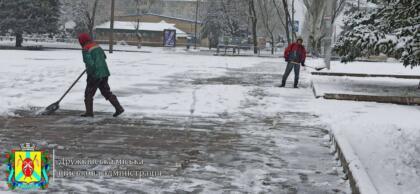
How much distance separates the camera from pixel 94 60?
927 centimetres

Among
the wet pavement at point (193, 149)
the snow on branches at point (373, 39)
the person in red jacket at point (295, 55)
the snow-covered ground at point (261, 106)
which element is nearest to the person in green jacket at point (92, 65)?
the wet pavement at point (193, 149)

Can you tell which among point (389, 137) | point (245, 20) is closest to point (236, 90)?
point (389, 137)

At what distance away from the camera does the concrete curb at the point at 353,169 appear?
15.1 ft

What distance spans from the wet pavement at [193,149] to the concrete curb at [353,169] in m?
0.14

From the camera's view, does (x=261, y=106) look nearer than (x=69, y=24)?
Yes

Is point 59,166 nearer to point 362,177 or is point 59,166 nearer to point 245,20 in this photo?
point 362,177

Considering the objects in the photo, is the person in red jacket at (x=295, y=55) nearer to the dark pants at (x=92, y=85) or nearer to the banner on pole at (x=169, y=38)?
the dark pants at (x=92, y=85)

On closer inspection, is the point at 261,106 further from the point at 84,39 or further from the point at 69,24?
the point at 69,24

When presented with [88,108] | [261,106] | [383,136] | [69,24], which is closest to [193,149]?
[383,136]

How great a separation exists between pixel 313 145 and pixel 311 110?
12.2 ft

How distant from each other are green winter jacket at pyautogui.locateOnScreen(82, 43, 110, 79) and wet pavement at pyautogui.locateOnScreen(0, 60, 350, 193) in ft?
2.62

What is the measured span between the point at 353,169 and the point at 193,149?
242 centimetres

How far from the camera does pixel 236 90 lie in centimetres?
1487

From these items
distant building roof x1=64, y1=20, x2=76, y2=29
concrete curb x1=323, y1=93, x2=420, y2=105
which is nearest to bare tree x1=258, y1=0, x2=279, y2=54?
distant building roof x1=64, y1=20, x2=76, y2=29
